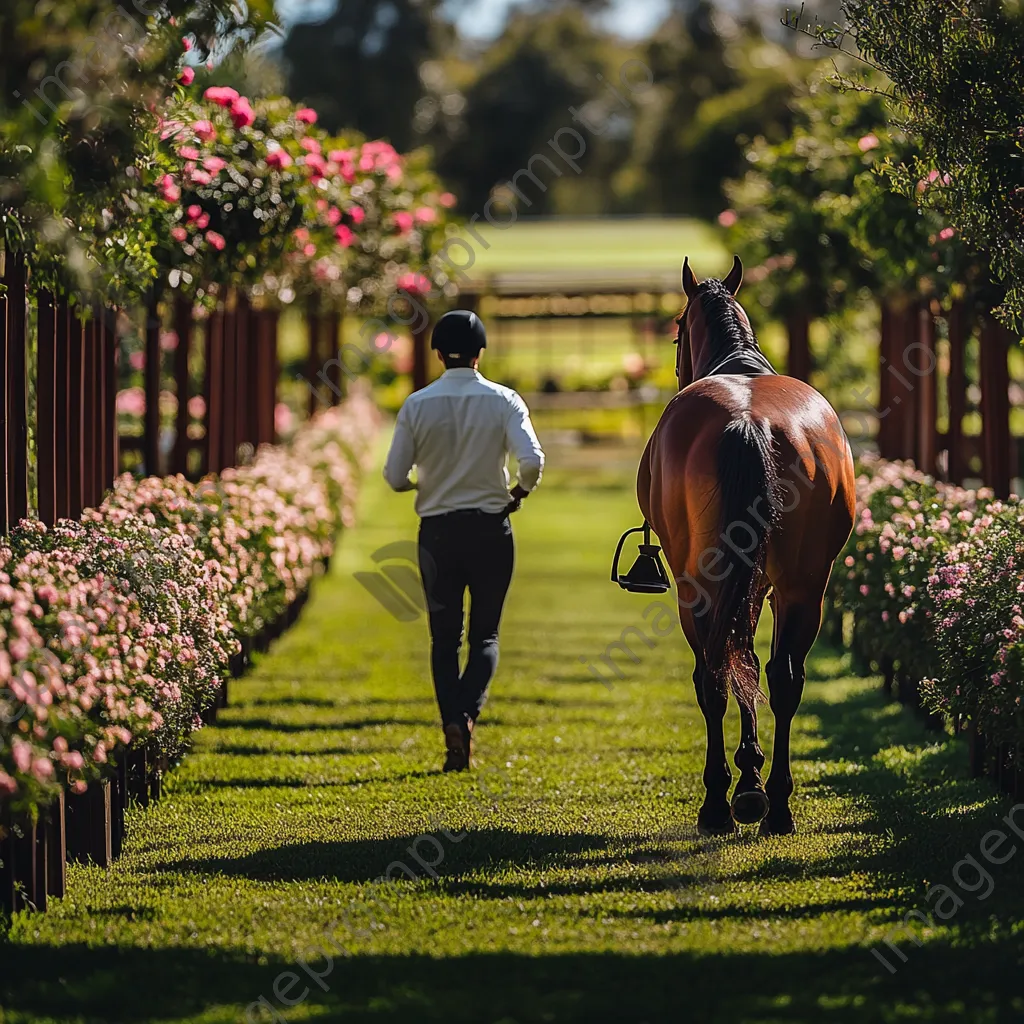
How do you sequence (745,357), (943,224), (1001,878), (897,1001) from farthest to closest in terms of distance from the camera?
(943,224) < (745,357) < (1001,878) < (897,1001)

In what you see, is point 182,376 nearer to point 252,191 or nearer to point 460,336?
point 252,191

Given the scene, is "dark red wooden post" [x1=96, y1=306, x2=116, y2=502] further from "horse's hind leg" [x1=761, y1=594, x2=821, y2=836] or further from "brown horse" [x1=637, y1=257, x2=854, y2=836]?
"horse's hind leg" [x1=761, y1=594, x2=821, y2=836]

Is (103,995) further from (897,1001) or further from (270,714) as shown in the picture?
(270,714)

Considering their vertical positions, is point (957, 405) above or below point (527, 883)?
above

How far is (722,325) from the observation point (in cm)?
704

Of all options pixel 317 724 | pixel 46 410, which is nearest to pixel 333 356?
pixel 317 724

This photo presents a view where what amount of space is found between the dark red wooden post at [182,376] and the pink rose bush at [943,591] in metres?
4.09

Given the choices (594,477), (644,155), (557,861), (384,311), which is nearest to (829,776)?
(557,861)

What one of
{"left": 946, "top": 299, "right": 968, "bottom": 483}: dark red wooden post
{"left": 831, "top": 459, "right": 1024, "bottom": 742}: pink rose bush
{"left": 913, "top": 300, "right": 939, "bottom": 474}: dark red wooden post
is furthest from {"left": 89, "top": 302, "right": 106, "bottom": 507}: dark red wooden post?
{"left": 913, "top": 300, "right": 939, "bottom": 474}: dark red wooden post

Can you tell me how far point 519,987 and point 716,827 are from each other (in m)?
1.84

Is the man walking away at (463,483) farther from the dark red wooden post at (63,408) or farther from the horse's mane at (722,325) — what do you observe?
the dark red wooden post at (63,408)

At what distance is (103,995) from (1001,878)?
2.95 metres

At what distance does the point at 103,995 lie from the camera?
4.48 meters

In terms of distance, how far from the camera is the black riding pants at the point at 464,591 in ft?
24.2
